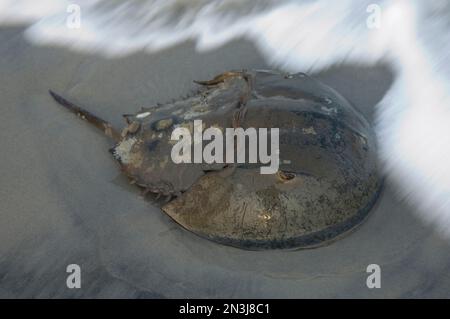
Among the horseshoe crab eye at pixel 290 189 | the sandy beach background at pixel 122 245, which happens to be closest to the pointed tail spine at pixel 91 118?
the sandy beach background at pixel 122 245

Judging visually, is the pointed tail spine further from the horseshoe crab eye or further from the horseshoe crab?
the horseshoe crab eye

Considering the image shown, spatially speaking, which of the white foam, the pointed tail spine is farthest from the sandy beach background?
the white foam

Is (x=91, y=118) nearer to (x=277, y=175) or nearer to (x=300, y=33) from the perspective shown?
(x=277, y=175)

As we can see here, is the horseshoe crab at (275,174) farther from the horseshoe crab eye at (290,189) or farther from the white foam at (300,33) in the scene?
the white foam at (300,33)

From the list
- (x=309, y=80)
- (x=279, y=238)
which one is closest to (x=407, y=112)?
(x=309, y=80)

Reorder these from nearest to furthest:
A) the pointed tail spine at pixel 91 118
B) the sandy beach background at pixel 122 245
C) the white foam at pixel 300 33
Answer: the sandy beach background at pixel 122 245 < the pointed tail spine at pixel 91 118 < the white foam at pixel 300 33

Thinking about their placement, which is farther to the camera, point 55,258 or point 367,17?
point 367,17

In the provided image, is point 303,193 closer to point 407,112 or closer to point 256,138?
point 256,138
